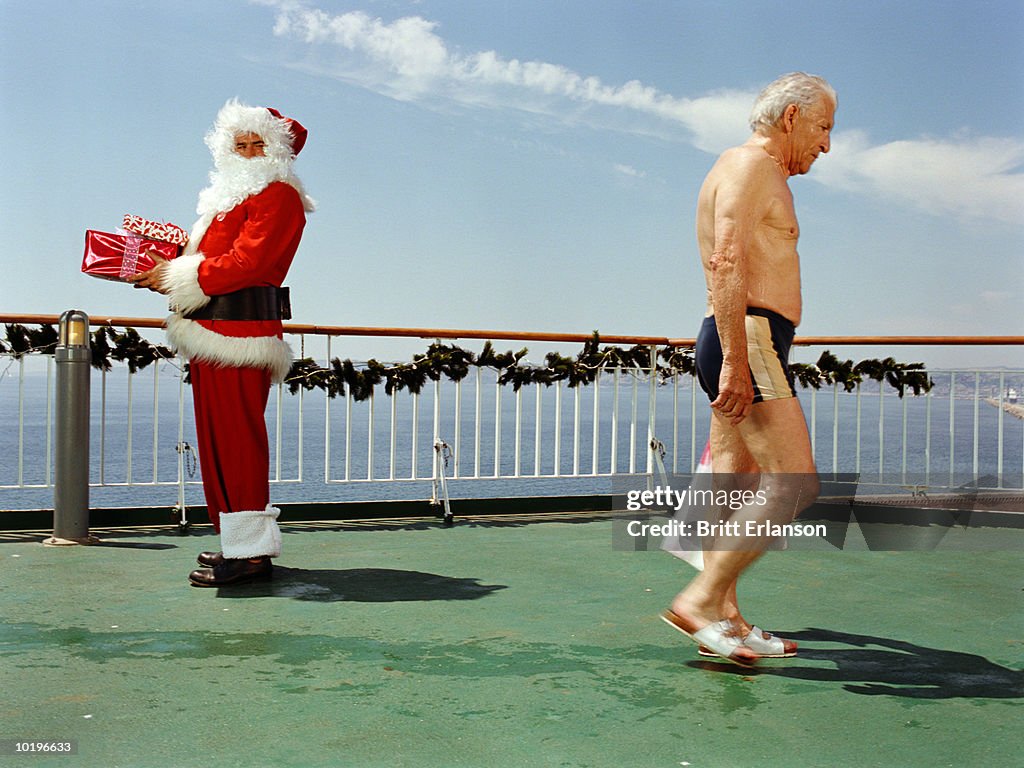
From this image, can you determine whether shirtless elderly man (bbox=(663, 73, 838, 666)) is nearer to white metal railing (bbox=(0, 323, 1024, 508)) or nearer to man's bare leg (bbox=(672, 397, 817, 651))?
man's bare leg (bbox=(672, 397, 817, 651))

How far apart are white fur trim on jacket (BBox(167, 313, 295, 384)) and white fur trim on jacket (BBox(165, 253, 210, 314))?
72 millimetres

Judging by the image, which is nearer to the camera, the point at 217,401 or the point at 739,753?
the point at 739,753

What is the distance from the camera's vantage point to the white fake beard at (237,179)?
363 centimetres

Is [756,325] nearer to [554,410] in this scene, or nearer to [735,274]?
[735,274]

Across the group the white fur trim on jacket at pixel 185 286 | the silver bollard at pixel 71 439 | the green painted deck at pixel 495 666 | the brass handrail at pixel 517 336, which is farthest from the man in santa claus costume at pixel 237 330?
the brass handrail at pixel 517 336

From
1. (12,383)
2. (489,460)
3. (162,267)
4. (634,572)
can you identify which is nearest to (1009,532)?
(634,572)

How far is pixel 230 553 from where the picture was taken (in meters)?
3.59

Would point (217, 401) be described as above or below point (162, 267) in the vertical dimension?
below

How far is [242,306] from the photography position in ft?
11.9

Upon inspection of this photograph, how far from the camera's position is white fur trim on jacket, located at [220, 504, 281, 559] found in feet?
11.8

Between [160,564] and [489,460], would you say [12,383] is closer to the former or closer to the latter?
[160,564]

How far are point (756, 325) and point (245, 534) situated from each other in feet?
6.68

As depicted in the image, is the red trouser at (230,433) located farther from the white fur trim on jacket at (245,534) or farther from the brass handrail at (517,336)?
the brass handrail at (517,336)

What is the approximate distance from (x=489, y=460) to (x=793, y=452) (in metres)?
22.4
